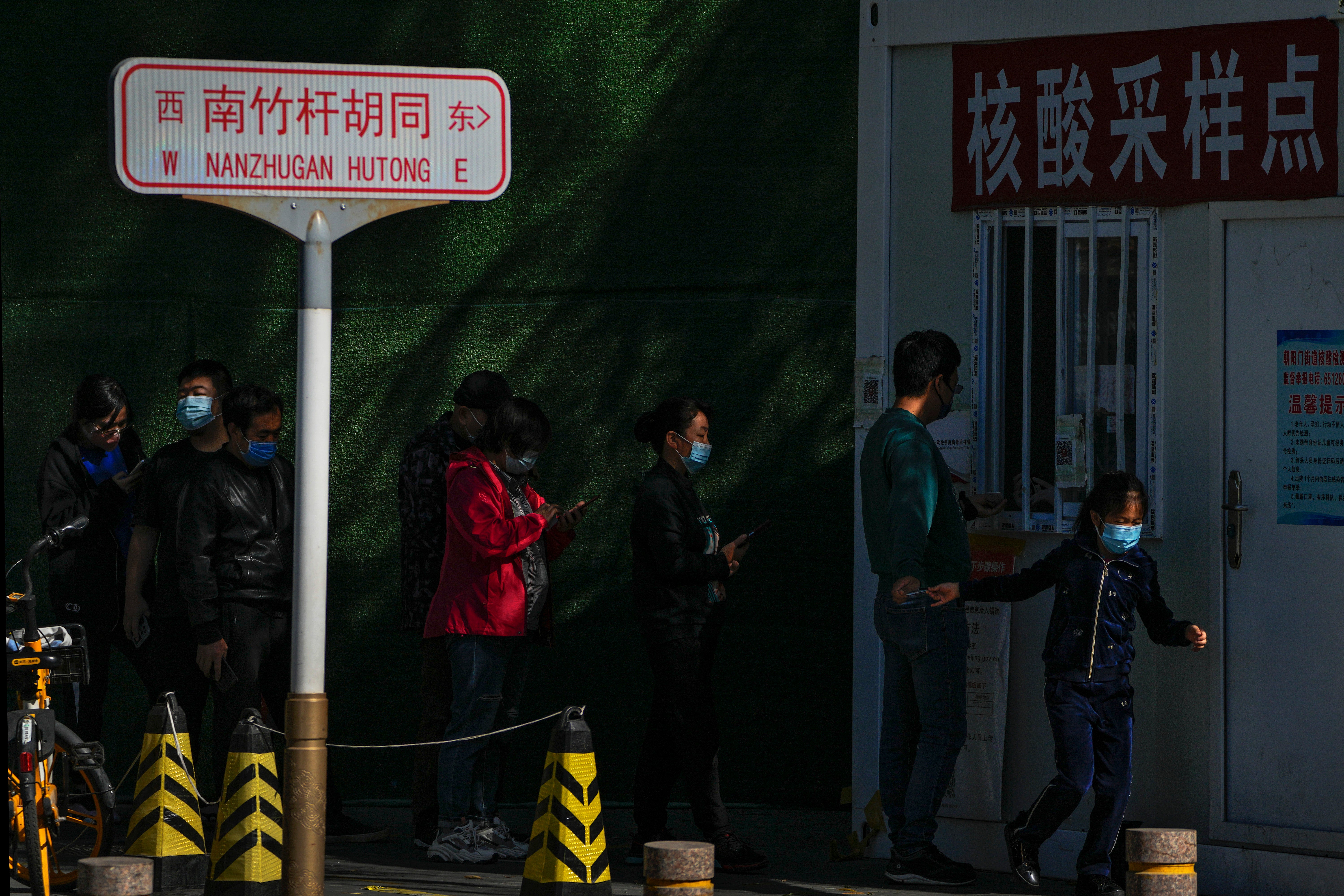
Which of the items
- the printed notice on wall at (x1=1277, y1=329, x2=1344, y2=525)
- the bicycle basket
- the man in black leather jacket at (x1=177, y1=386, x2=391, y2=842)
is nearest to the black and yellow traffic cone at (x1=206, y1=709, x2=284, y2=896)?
the bicycle basket

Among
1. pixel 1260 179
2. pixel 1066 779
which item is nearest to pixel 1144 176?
pixel 1260 179

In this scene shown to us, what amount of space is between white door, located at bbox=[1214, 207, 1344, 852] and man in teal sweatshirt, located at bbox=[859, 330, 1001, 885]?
99 centimetres

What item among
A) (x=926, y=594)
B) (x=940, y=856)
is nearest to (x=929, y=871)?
(x=940, y=856)

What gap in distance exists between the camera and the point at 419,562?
6895mm

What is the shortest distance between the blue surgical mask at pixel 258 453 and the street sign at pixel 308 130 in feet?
5.99

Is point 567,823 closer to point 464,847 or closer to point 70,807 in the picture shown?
point 464,847

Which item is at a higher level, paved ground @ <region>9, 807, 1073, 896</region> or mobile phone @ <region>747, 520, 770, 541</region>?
mobile phone @ <region>747, 520, 770, 541</region>

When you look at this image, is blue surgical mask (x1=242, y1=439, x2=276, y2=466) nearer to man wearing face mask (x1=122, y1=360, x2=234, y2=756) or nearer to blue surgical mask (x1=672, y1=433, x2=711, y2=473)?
man wearing face mask (x1=122, y1=360, x2=234, y2=756)

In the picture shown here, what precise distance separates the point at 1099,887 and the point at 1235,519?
1418 mm

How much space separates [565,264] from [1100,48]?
3.00 m

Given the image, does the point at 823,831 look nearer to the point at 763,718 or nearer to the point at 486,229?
the point at 763,718

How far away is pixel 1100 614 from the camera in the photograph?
5852 millimetres

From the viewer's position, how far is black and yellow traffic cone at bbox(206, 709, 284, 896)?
5520mm

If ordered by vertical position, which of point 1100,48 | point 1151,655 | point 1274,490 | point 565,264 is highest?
point 1100,48
